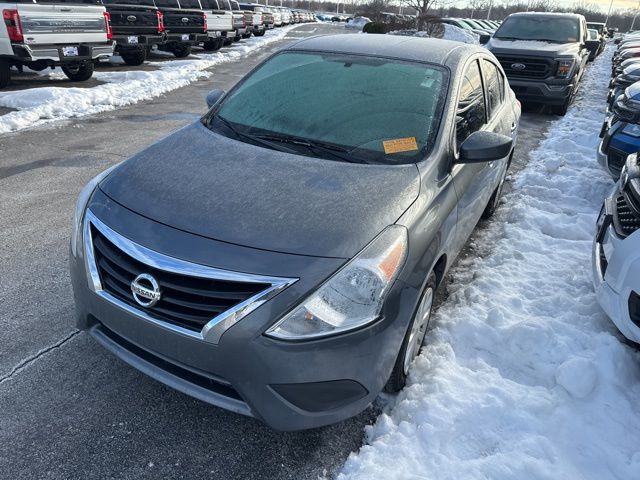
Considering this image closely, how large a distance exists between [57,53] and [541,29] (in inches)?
391

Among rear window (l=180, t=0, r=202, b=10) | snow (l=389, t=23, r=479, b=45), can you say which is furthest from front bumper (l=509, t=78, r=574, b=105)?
snow (l=389, t=23, r=479, b=45)

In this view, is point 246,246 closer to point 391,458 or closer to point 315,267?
point 315,267

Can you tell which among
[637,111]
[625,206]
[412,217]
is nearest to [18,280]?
[412,217]

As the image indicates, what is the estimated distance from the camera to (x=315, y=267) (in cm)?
196

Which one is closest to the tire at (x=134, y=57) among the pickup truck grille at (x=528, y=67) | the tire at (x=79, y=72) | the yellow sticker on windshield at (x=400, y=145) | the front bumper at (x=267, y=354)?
the tire at (x=79, y=72)

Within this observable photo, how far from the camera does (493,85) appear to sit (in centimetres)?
423

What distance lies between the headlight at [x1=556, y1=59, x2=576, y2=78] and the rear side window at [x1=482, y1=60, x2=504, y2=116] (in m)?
6.03

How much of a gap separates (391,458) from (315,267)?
37.1 inches

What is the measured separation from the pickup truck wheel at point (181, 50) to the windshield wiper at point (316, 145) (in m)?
14.5

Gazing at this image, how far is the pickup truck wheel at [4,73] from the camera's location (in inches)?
342

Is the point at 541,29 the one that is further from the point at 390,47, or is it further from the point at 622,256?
the point at 622,256

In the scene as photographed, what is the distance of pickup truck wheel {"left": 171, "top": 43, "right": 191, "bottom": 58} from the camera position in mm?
15891

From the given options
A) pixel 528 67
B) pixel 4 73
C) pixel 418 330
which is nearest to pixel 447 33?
pixel 528 67

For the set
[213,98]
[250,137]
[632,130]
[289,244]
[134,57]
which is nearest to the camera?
[289,244]
